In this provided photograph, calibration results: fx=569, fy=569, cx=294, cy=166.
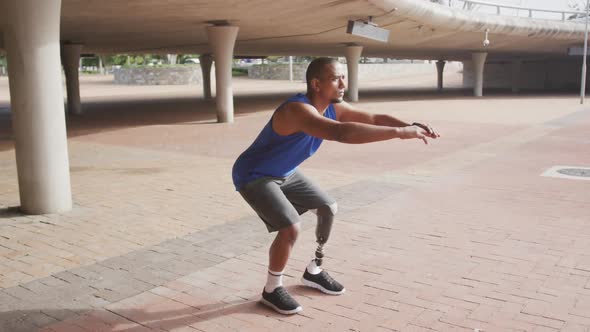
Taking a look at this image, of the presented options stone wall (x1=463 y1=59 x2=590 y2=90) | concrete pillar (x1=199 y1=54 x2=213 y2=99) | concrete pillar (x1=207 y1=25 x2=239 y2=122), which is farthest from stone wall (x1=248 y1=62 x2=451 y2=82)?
concrete pillar (x1=207 y1=25 x2=239 y2=122)

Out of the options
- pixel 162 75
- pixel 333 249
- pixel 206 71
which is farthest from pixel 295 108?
pixel 162 75

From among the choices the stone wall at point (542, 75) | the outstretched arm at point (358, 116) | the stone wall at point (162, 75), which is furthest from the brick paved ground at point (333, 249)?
the stone wall at point (162, 75)

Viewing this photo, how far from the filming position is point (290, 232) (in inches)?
149

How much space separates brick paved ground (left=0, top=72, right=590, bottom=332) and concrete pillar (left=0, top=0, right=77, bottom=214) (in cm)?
39

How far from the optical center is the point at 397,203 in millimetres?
7266

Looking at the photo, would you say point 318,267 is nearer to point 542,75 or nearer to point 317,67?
point 317,67

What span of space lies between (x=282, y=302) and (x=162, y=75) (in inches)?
1942

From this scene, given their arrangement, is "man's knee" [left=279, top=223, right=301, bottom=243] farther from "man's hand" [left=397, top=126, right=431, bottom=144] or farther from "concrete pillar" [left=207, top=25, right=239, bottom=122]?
"concrete pillar" [left=207, top=25, right=239, bottom=122]

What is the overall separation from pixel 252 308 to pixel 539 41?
97.8ft

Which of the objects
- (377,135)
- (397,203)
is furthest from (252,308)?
(397,203)

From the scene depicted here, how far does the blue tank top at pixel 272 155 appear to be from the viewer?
3674 millimetres

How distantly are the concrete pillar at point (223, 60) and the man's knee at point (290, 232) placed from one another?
14.0 m

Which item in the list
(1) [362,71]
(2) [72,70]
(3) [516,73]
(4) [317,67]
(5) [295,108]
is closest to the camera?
(5) [295,108]

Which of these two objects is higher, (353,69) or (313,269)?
(353,69)
